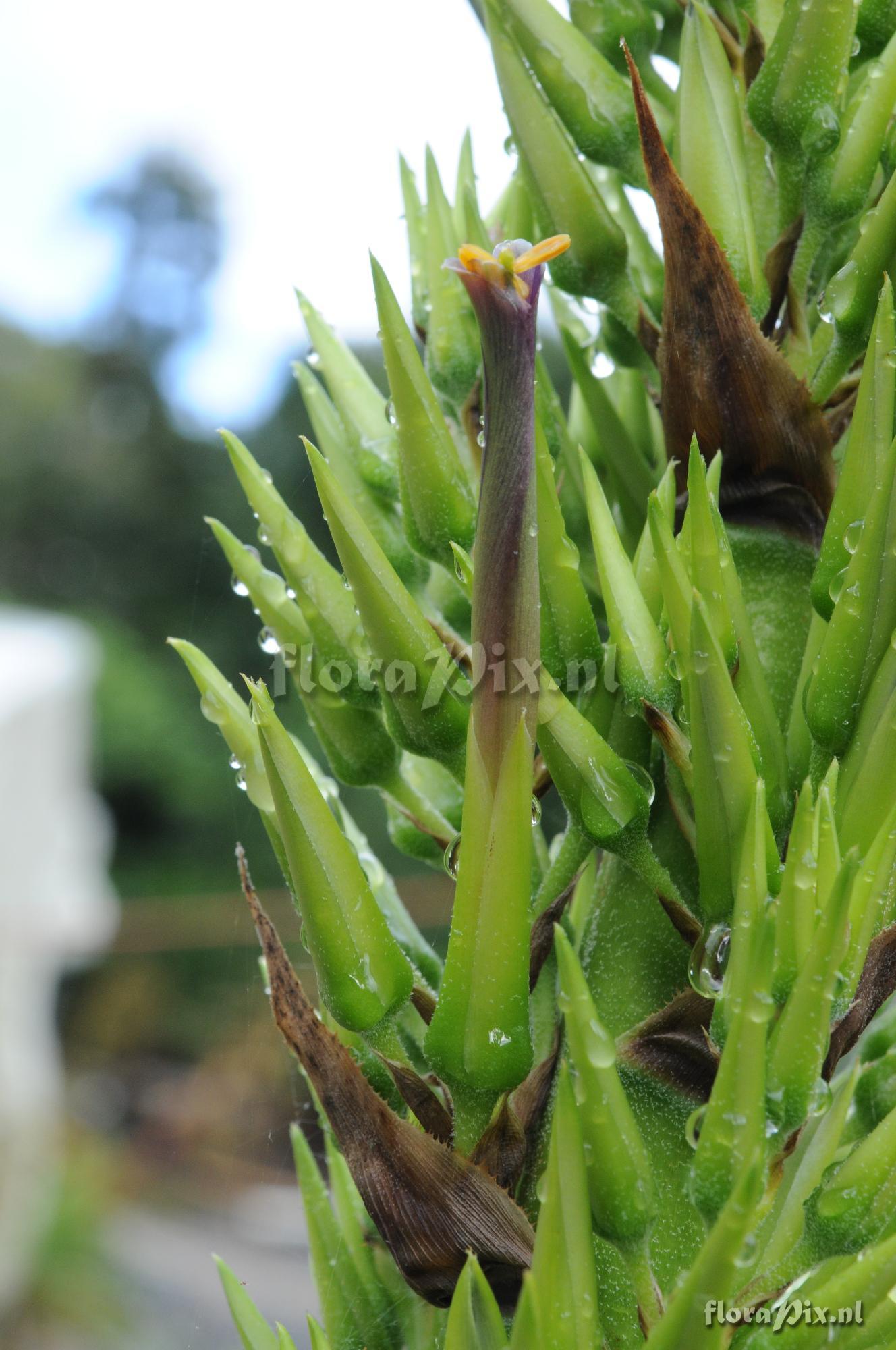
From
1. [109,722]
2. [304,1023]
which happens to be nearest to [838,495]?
[304,1023]

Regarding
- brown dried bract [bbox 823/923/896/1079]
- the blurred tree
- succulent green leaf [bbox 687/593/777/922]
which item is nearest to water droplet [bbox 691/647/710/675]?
succulent green leaf [bbox 687/593/777/922]

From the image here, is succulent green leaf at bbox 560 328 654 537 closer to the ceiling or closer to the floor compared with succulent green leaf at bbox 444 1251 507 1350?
closer to the ceiling

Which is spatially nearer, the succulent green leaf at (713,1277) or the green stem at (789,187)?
the succulent green leaf at (713,1277)

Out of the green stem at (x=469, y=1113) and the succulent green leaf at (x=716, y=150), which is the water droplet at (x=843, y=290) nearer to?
the succulent green leaf at (x=716, y=150)

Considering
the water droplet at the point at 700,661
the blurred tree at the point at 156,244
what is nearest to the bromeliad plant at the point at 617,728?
the water droplet at the point at 700,661

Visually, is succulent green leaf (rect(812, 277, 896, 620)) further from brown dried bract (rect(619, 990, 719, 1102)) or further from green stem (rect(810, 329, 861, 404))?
brown dried bract (rect(619, 990, 719, 1102))

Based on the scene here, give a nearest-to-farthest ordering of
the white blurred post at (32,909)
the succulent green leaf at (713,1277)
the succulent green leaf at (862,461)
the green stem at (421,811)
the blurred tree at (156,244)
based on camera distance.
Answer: the succulent green leaf at (713,1277)
the succulent green leaf at (862,461)
the green stem at (421,811)
the white blurred post at (32,909)
the blurred tree at (156,244)
